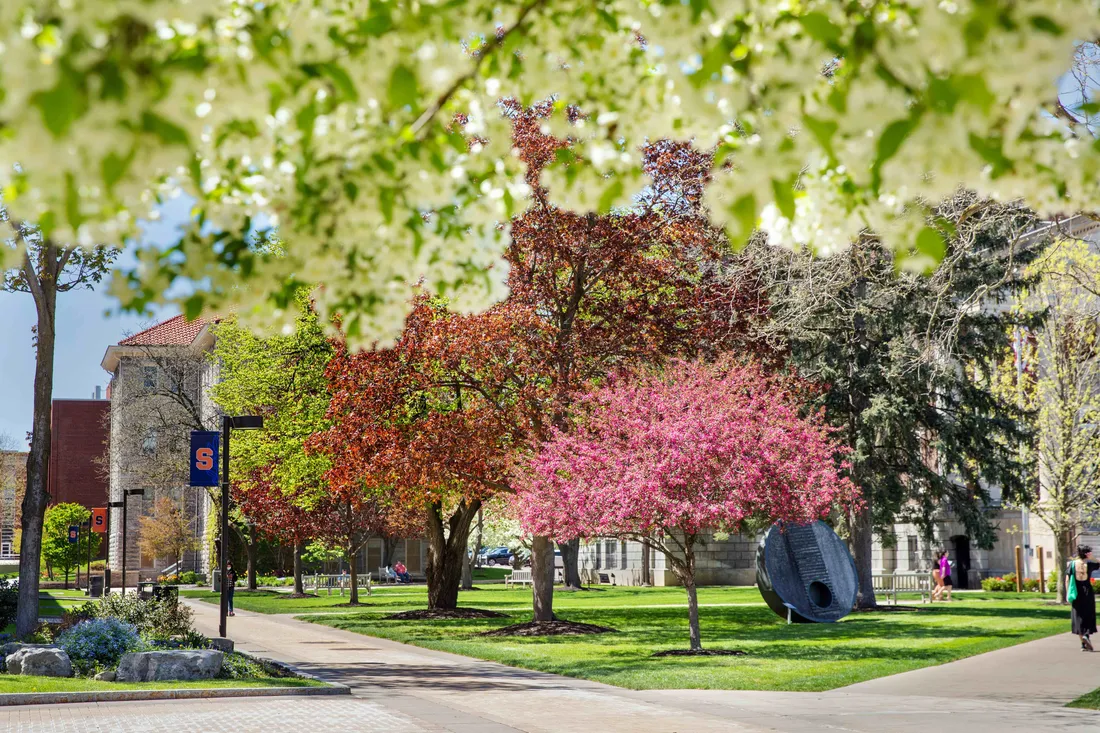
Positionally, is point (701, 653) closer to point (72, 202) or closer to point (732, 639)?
point (732, 639)

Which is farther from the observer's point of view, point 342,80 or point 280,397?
point 280,397

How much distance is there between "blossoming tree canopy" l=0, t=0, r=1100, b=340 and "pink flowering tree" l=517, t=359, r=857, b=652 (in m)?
15.6

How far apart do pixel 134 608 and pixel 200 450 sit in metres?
3.14

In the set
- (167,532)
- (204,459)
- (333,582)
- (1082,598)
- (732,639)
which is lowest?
(333,582)

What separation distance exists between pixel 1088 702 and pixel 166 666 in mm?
11887

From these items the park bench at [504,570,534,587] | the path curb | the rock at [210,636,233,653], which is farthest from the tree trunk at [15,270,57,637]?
the park bench at [504,570,534,587]

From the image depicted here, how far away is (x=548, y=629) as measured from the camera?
27.6 metres

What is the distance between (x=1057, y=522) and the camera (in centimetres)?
4125

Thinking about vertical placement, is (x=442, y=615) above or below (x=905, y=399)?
below

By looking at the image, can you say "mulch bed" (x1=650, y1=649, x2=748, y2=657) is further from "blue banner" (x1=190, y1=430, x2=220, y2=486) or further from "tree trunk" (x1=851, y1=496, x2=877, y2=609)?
"tree trunk" (x1=851, y1=496, x2=877, y2=609)

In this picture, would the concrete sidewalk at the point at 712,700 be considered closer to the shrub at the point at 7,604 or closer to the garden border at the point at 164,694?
the garden border at the point at 164,694

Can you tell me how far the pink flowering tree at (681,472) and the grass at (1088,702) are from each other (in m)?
6.61

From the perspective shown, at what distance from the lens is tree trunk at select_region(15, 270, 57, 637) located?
22.0m

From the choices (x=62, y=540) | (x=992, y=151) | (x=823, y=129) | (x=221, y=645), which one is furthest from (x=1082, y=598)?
(x=62, y=540)
